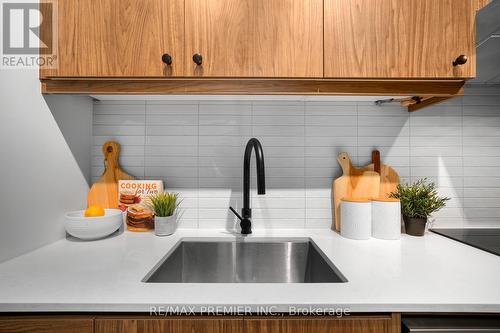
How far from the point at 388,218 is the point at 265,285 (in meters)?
0.68

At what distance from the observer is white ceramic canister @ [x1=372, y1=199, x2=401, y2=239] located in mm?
1162

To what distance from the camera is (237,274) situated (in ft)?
3.98

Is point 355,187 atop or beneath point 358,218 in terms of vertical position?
atop

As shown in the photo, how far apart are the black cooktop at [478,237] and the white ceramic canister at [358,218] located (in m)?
0.36

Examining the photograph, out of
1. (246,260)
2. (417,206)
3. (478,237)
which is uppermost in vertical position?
(417,206)

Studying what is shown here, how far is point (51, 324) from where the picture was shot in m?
0.66

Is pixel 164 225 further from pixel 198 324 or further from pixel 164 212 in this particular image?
pixel 198 324

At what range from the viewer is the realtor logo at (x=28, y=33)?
974 mm

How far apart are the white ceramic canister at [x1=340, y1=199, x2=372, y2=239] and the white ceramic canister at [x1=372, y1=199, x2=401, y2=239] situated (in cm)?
4

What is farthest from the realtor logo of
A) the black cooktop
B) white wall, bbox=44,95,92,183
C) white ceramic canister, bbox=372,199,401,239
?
the black cooktop

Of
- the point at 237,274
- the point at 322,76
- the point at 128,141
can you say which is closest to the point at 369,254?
the point at 237,274

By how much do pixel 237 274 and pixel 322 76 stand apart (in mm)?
864

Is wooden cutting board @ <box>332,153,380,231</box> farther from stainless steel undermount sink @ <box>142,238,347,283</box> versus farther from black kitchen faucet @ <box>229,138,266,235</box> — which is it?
black kitchen faucet @ <box>229,138,266,235</box>

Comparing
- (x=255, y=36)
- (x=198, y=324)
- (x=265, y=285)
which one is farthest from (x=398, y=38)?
(x=198, y=324)
